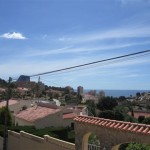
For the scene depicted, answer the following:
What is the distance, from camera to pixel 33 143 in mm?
23047

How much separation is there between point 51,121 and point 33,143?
16.6 metres

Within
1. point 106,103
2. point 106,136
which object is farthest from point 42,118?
point 106,103

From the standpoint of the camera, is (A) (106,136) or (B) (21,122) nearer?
(A) (106,136)

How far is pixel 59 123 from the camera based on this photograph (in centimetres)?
4053

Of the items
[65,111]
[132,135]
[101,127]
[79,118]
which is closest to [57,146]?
[79,118]

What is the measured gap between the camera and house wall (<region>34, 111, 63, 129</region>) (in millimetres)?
38156

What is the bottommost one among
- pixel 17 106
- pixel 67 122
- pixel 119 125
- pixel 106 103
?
pixel 67 122

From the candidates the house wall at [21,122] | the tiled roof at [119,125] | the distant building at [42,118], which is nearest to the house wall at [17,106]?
the house wall at [21,122]

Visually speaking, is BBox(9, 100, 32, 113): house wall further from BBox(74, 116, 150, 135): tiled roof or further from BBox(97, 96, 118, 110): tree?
BBox(74, 116, 150, 135): tiled roof

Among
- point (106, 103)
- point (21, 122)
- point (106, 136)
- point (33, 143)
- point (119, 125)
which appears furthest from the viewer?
point (106, 103)

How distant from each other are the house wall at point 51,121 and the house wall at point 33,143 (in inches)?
428

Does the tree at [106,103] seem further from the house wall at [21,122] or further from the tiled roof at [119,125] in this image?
the tiled roof at [119,125]

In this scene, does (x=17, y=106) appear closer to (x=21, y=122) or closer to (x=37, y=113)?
(x=21, y=122)

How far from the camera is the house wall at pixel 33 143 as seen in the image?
19566 millimetres
